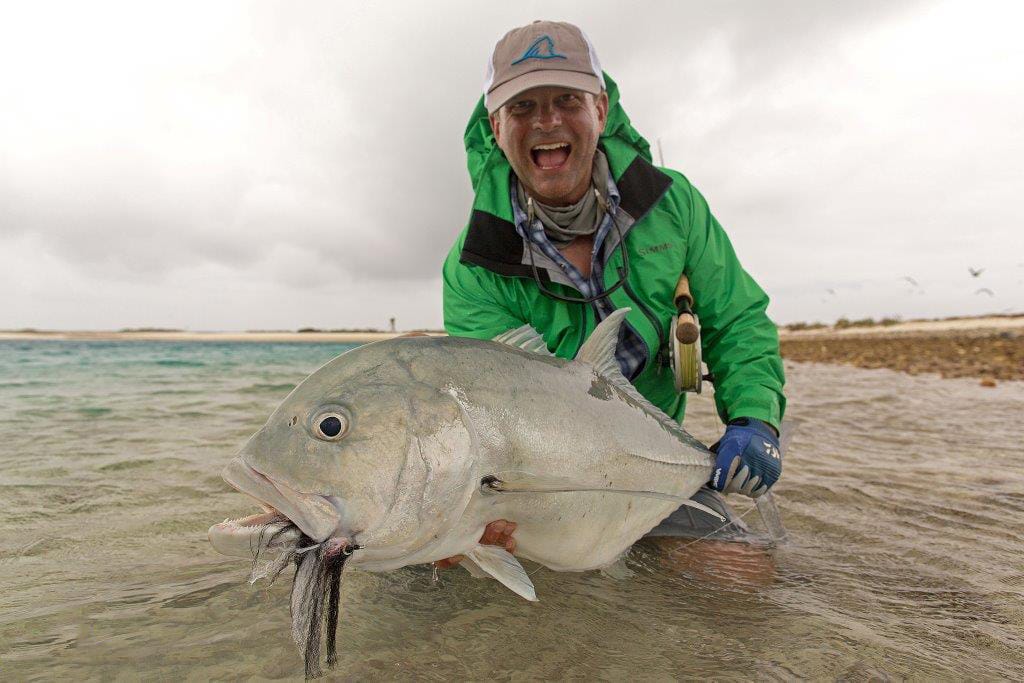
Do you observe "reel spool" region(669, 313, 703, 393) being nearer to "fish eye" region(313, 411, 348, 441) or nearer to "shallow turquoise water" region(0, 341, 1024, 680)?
"shallow turquoise water" region(0, 341, 1024, 680)

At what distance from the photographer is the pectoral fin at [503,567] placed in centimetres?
171

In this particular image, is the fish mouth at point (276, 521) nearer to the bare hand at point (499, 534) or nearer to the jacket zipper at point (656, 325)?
the bare hand at point (499, 534)

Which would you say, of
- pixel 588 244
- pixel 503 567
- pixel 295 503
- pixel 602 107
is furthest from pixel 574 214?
pixel 295 503

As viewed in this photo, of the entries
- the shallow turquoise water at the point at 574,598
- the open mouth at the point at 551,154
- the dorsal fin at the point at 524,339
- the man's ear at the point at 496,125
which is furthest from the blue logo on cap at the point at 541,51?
the shallow turquoise water at the point at 574,598

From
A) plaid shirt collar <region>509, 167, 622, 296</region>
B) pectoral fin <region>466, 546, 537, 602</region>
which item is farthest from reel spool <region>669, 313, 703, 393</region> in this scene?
pectoral fin <region>466, 546, 537, 602</region>

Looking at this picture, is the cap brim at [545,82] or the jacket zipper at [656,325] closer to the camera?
the cap brim at [545,82]

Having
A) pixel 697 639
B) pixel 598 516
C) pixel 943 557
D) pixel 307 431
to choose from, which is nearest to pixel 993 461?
pixel 943 557

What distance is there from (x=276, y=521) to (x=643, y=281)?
216 centimetres

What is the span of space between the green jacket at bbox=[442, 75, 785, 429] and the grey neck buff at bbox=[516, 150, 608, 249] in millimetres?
81

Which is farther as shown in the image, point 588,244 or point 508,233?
point 588,244

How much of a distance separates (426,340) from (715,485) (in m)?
1.47

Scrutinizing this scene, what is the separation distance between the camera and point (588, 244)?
3199mm

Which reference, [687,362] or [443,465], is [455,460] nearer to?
[443,465]

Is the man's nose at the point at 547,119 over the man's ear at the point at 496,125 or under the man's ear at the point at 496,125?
under
